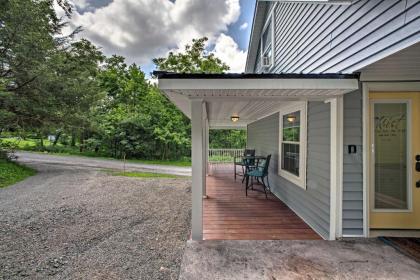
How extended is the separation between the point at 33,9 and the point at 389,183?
10704 mm

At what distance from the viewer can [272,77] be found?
96.5 inches

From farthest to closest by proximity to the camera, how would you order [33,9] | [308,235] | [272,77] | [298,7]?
1. [33,9]
2. [298,7]
3. [308,235]
4. [272,77]

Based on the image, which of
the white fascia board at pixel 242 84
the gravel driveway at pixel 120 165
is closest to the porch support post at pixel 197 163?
the white fascia board at pixel 242 84

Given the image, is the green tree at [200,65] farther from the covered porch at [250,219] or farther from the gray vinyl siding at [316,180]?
the gray vinyl siding at [316,180]

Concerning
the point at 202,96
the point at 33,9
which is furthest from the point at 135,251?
the point at 33,9

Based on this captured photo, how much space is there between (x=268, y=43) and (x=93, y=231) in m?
6.84

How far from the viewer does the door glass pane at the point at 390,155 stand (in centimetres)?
288

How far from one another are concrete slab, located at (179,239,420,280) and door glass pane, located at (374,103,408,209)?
64cm

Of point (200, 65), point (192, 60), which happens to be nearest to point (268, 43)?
point (200, 65)

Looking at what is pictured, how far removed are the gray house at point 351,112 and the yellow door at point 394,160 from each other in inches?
0.5

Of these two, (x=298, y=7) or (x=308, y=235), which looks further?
(x=298, y=7)

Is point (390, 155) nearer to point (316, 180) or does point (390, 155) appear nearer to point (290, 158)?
point (316, 180)

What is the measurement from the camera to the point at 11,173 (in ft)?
26.6

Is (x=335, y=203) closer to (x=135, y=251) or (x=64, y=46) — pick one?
(x=135, y=251)
